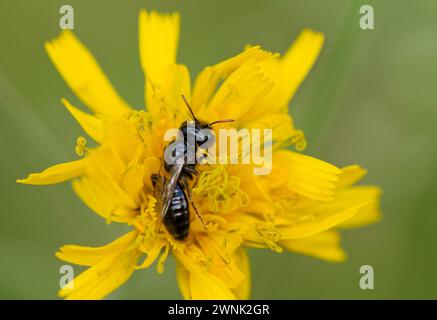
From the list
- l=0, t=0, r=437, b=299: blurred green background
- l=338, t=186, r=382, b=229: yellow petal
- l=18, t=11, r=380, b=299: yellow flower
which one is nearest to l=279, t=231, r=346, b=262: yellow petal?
l=18, t=11, r=380, b=299: yellow flower

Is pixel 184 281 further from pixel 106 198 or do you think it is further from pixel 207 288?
pixel 106 198

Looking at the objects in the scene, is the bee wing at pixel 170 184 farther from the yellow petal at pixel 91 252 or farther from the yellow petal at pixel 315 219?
the yellow petal at pixel 315 219

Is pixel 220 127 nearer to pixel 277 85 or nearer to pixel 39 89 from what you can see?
pixel 277 85

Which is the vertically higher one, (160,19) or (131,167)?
(160,19)

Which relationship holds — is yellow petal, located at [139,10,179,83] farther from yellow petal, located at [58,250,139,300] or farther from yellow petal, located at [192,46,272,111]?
yellow petal, located at [58,250,139,300]

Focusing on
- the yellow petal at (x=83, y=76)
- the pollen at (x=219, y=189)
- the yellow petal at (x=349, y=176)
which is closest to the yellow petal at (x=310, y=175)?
the yellow petal at (x=349, y=176)

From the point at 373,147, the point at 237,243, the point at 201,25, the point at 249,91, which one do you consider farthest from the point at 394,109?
the point at 237,243
